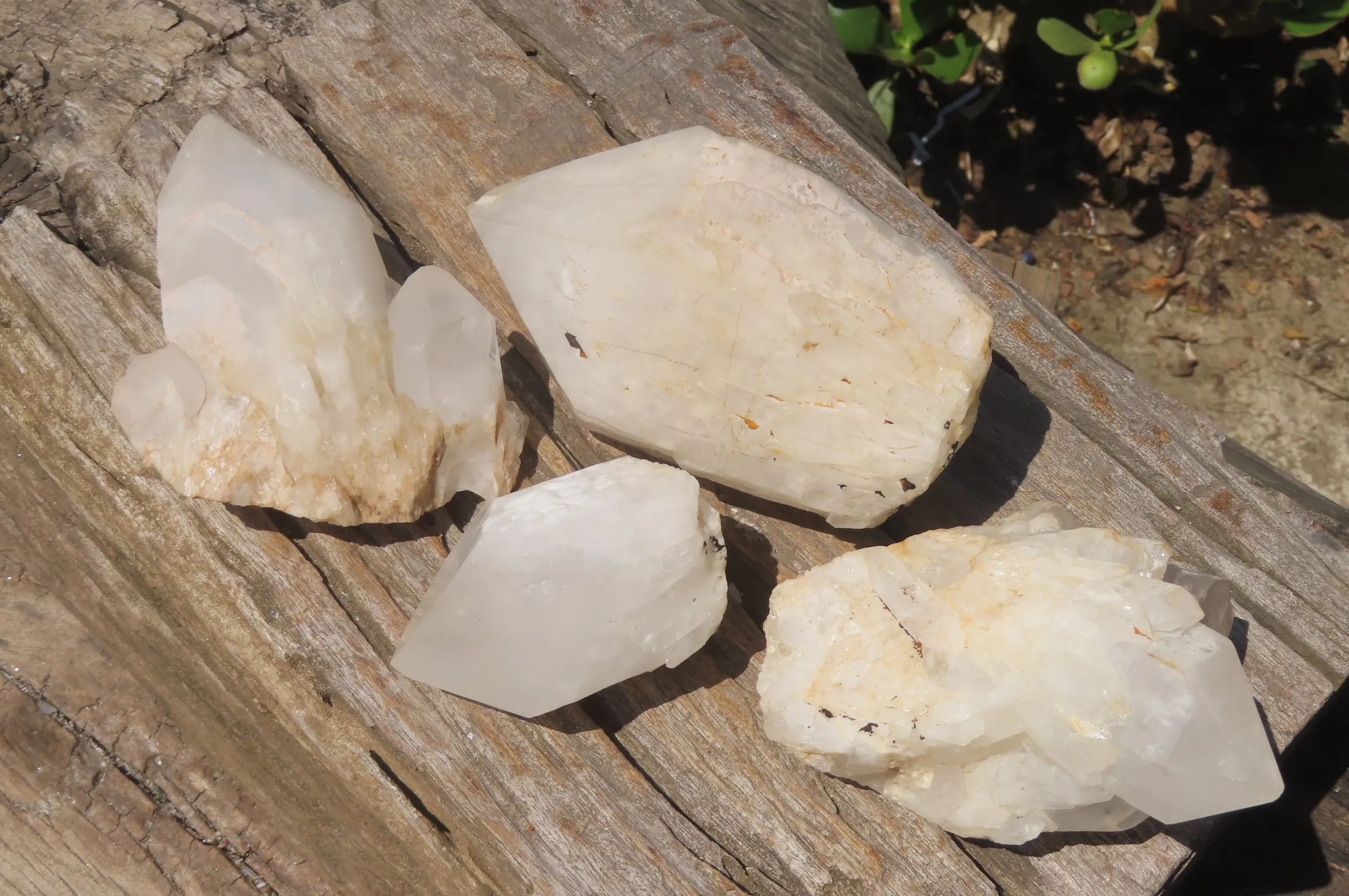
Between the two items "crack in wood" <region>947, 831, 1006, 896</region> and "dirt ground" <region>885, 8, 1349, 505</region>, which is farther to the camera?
"dirt ground" <region>885, 8, 1349, 505</region>

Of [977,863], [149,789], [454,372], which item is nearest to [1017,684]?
[977,863]

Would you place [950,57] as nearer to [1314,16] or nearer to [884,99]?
[884,99]

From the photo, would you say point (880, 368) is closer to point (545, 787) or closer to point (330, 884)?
point (545, 787)

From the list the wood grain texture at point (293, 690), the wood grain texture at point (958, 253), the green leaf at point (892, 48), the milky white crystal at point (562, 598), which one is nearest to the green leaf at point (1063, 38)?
the green leaf at point (892, 48)

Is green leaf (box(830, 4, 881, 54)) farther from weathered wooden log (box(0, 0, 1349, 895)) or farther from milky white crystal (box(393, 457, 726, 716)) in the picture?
milky white crystal (box(393, 457, 726, 716))

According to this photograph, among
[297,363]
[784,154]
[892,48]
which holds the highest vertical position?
[297,363]

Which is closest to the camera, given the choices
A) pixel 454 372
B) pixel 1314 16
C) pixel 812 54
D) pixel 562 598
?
pixel 562 598

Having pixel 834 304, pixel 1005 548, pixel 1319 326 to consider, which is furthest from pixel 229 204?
pixel 1319 326

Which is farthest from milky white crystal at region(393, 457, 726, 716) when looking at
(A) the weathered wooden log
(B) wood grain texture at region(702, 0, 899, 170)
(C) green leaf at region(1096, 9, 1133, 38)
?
(C) green leaf at region(1096, 9, 1133, 38)
